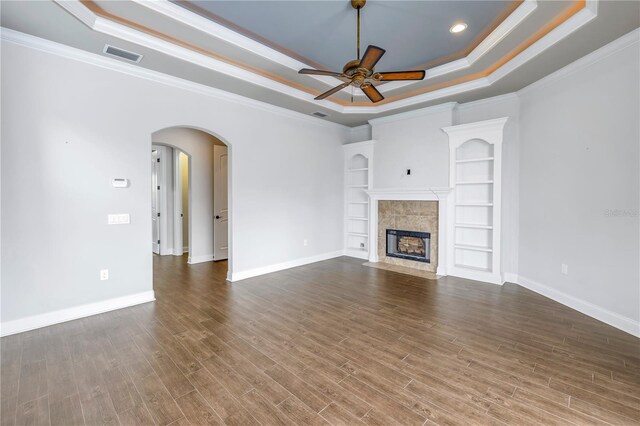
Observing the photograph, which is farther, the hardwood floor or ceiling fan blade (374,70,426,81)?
ceiling fan blade (374,70,426,81)

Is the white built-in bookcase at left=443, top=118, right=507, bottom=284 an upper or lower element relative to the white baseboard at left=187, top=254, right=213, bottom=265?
upper

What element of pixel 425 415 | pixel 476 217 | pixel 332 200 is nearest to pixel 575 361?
pixel 425 415

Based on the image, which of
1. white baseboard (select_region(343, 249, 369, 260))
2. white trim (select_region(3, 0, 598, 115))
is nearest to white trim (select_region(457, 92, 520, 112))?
white trim (select_region(3, 0, 598, 115))

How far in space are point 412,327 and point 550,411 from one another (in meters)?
1.37

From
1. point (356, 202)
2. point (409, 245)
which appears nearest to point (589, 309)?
point (409, 245)

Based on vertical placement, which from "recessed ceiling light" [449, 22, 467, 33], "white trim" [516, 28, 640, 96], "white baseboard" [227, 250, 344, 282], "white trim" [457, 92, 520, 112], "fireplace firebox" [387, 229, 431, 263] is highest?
"recessed ceiling light" [449, 22, 467, 33]

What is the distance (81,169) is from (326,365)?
11.5ft

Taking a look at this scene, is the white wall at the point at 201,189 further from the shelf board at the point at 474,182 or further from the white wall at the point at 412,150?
the shelf board at the point at 474,182

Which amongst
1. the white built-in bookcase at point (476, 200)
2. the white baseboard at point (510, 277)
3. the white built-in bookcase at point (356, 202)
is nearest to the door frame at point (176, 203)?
the white built-in bookcase at point (356, 202)

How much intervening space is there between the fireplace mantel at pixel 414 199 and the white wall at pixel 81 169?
278cm

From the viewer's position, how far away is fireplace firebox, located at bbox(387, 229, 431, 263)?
5.65m

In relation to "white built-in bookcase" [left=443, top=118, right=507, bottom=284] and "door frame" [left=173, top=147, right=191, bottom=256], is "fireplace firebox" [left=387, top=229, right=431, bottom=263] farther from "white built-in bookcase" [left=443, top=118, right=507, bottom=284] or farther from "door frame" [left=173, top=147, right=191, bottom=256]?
"door frame" [left=173, top=147, right=191, bottom=256]

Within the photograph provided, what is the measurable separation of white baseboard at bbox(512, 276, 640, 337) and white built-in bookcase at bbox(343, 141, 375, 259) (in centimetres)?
322

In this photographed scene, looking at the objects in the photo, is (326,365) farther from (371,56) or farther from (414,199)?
(414,199)
